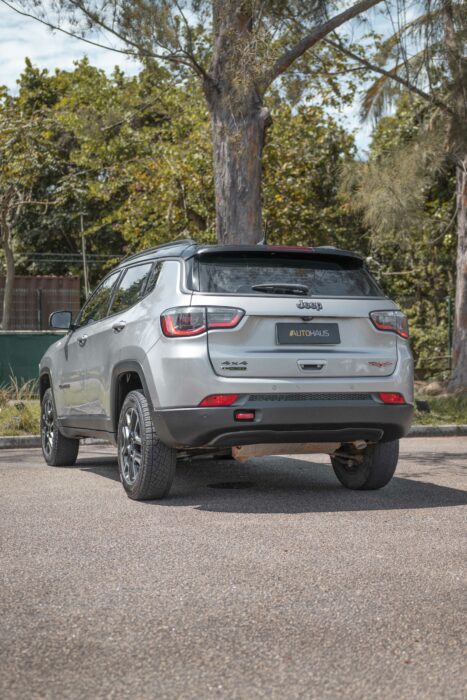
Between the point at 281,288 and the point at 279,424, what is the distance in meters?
0.97

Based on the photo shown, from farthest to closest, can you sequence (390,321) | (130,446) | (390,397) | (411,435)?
(411,435), (130,446), (390,321), (390,397)

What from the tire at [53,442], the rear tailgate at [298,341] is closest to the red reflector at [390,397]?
the rear tailgate at [298,341]

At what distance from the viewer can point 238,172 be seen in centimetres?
1423

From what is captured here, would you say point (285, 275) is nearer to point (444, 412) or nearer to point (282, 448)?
point (282, 448)

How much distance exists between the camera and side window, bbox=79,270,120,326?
9.08 metres

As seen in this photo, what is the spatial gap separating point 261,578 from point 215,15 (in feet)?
32.7

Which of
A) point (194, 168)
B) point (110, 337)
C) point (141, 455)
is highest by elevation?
point (194, 168)

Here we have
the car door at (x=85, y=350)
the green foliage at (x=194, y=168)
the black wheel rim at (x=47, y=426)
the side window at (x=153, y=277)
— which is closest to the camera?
the side window at (x=153, y=277)

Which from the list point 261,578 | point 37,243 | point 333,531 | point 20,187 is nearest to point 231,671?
point 261,578

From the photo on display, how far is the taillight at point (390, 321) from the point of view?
759 centimetres

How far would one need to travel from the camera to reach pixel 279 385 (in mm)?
7188

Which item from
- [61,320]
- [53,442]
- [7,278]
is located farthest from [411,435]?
[7,278]

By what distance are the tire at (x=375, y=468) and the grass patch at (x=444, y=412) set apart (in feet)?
21.2

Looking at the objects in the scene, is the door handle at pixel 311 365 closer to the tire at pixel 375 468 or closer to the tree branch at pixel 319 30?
the tire at pixel 375 468
